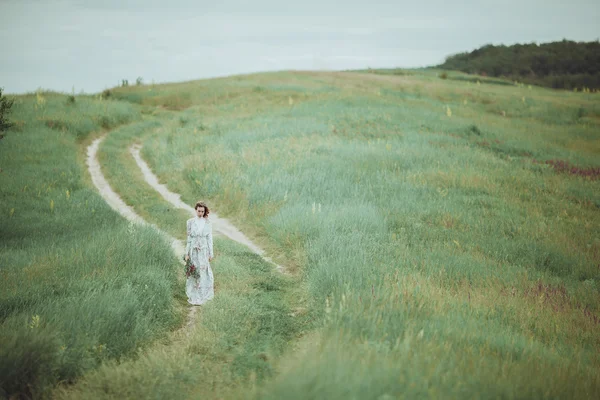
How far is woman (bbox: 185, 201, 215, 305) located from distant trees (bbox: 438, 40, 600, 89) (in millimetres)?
61197

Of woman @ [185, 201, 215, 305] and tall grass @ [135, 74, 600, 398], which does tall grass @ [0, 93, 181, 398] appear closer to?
woman @ [185, 201, 215, 305]

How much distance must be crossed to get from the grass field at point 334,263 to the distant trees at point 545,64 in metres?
40.1

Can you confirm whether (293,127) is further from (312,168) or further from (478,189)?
(478,189)

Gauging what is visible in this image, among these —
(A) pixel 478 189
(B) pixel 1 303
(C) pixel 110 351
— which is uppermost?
(A) pixel 478 189

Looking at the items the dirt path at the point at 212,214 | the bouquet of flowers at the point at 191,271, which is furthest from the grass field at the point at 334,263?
the bouquet of flowers at the point at 191,271

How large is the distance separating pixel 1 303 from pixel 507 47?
294 feet

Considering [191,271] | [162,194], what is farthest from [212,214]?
[191,271]

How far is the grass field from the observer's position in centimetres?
420

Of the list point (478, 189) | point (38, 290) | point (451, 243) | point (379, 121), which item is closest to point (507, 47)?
point (379, 121)

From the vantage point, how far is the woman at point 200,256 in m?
7.74

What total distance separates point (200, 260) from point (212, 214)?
5.41 metres

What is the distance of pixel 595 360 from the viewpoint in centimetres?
475

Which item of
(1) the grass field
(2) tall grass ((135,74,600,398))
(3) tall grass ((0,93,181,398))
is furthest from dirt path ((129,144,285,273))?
(3) tall grass ((0,93,181,398))

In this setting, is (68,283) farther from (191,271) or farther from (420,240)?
(420,240)
